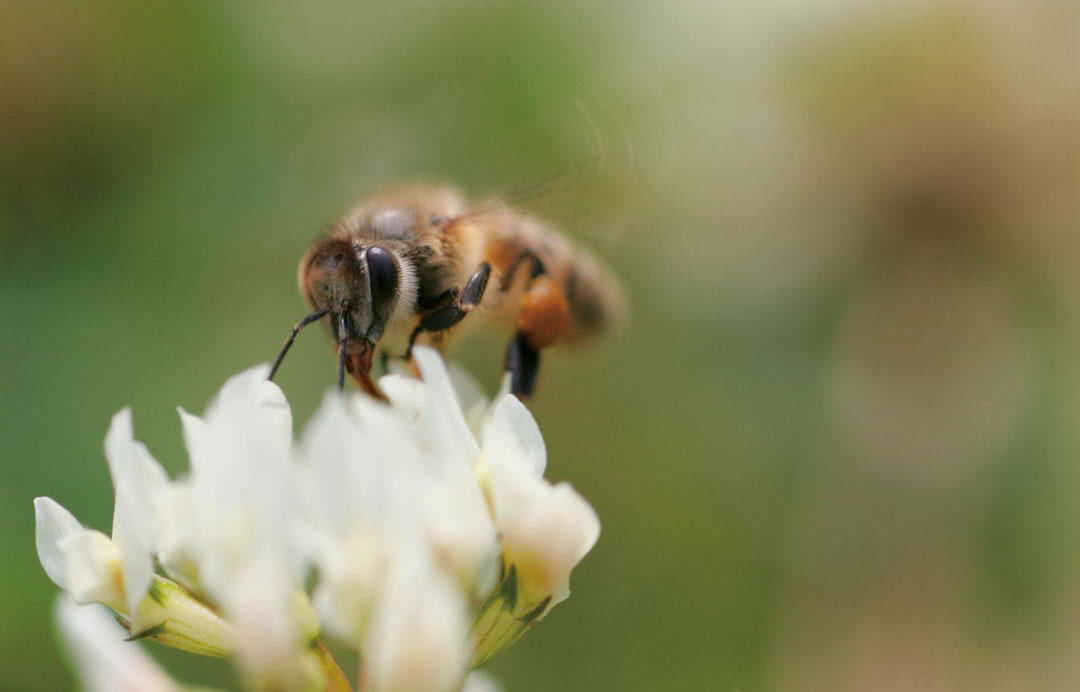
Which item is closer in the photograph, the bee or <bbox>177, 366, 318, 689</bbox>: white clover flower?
<bbox>177, 366, 318, 689</bbox>: white clover flower

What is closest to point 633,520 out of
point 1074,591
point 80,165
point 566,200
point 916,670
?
point 916,670

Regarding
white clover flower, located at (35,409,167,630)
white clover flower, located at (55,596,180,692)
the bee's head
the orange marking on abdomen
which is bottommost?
white clover flower, located at (55,596,180,692)

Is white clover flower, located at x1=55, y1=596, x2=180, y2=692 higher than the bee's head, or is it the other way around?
the bee's head

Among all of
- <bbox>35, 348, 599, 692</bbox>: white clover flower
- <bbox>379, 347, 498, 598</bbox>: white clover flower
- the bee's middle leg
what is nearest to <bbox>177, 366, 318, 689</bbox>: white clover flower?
<bbox>35, 348, 599, 692</bbox>: white clover flower

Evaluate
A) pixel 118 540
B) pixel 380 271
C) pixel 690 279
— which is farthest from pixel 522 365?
pixel 690 279

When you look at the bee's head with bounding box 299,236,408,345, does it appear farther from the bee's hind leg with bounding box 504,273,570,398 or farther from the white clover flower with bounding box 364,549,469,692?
the white clover flower with bounding box 364,549,469,692

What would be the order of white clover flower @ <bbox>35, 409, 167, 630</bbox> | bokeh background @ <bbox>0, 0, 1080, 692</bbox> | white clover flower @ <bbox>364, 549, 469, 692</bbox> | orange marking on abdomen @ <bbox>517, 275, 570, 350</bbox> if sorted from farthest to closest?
bokeh background @ <bbox>0, 0, 1080, 692</bbox>
orange marking on abdomen @ <bbox>517, 275, 570, 350</bbox>
white clover flower @ <bbox>35, 409, 167, 630</bbox>
white clover flower @ <bbox>364, 549, 469, 692</bbox>

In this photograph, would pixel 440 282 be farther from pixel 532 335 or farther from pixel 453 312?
pixel 532 335
